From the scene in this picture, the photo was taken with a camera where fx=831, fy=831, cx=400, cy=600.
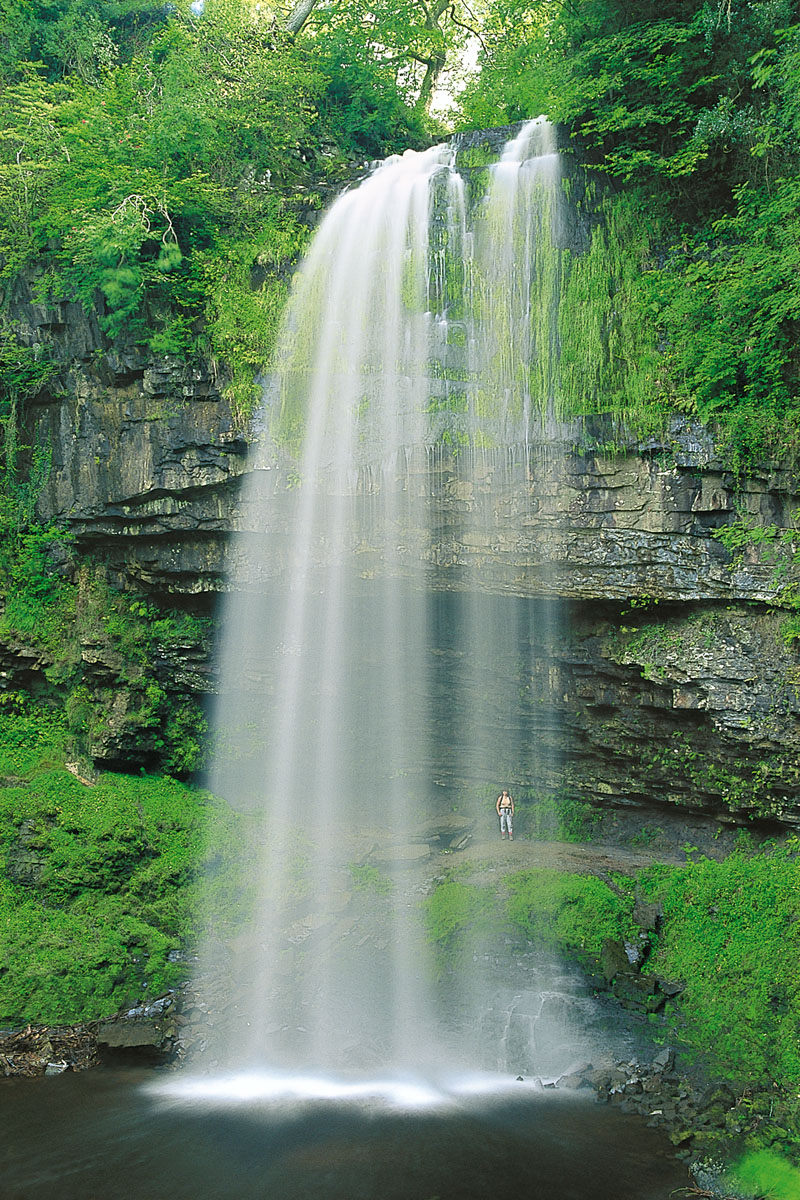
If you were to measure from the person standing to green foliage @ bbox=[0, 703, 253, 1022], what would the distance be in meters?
4.36

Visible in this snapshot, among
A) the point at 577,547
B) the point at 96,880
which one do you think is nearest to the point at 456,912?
the point at 96,880

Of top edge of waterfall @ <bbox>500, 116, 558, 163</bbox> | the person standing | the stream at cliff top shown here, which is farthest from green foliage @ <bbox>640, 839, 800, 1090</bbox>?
top edge of waterfall @ <bbox>500, 116, 558, 163</bbox>

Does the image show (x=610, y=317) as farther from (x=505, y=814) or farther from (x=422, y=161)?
(x=505, y=814)

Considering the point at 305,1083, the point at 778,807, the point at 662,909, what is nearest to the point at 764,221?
the point at 778,807

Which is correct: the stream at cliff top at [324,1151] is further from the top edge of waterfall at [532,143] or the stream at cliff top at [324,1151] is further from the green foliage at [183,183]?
the top edge of waterfall at [532,143]

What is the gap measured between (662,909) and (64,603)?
11560 millimetres

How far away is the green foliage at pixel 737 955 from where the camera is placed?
9273mm

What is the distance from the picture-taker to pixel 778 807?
11.8 meters

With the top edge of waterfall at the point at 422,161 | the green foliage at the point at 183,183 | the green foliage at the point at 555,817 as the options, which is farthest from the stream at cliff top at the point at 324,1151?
the top edge of waterfall at the point at 422,161

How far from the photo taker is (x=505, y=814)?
14.2 metres

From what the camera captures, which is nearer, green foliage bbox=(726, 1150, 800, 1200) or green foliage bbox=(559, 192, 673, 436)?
green foliage bbox=(726, 1150, 800, 1200)

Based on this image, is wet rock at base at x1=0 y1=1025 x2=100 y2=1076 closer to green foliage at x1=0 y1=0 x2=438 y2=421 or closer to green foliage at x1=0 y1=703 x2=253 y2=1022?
green foliage at x1=0 y1=703 x2=253 y2=1022

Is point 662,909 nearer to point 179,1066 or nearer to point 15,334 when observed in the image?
point 179,1066

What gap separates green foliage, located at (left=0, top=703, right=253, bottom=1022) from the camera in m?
11.1
